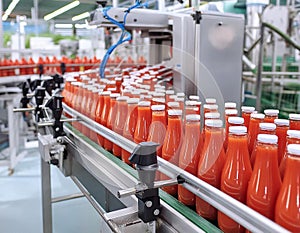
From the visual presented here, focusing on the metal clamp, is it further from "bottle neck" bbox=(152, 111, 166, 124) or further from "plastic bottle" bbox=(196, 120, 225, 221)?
"bottle neck" bbox=(152, 111, 166, 124)

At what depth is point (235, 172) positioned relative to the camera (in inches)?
26.2

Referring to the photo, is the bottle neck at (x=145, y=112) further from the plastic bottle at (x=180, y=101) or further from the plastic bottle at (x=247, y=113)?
Answer: the plastic bottle at (x=247, y=113)

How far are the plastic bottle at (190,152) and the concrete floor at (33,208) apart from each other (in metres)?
1.74

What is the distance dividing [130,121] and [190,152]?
309 mm

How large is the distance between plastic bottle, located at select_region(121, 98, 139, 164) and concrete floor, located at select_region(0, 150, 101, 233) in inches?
59.8

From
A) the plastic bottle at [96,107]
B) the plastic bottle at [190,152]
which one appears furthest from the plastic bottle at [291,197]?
the plastic bottle at [96,107]

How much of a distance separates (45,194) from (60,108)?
0.82 metres

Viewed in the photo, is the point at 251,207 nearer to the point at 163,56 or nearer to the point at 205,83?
the point at 205,83

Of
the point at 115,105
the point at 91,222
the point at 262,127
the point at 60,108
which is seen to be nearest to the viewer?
the point at 262,127

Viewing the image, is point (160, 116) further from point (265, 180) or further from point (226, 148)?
point (265, 180)

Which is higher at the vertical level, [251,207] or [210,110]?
[210,110]

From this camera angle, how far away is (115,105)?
1140 mm

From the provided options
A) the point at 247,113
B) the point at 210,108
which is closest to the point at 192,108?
the point at 210,108

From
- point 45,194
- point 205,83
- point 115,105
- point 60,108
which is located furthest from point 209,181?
point 45,194
